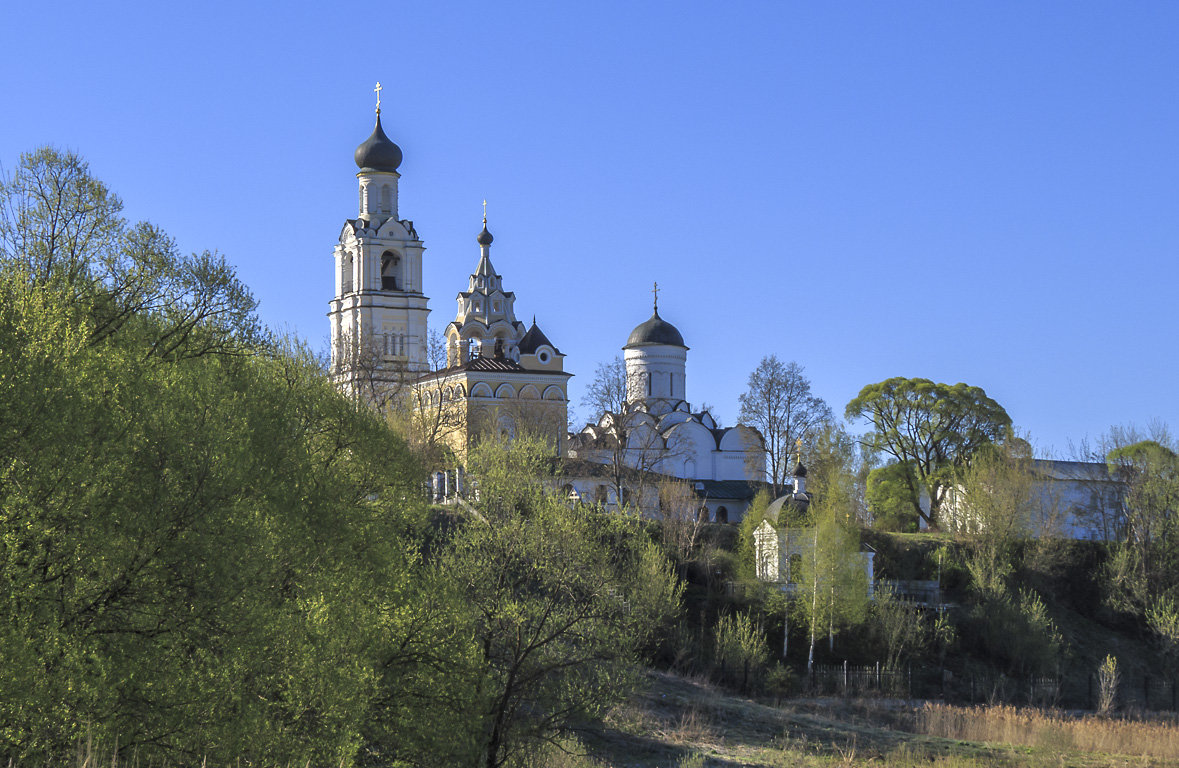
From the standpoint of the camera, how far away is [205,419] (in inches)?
531

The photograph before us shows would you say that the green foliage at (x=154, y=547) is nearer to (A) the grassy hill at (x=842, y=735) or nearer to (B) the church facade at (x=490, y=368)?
(A) the grassy hill at (x=842, y=735)

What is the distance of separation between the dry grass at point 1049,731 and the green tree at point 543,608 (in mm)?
6214

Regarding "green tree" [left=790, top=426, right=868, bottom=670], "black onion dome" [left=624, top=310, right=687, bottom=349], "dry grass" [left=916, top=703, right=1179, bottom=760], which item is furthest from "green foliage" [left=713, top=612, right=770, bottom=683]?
"black onion dome" [left=624, top=310, right=687, bottom=349]

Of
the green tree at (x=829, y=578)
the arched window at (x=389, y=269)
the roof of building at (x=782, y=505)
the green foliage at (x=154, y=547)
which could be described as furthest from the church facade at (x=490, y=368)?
the green foliage at (x=154, y=547)

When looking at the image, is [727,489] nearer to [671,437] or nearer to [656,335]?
[671,437]

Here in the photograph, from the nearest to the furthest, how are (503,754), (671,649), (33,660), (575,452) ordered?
(33,660) < (503,754) < (671,649) < (575,452)

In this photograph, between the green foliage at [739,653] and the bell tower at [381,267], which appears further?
the bell tower at [381,267]

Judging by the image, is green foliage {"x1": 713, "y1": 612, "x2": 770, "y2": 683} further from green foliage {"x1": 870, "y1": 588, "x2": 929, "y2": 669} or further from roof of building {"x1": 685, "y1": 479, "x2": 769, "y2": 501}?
roof of building {"x1": 685, "y1": 479, "x2": 769, "y2": 501}

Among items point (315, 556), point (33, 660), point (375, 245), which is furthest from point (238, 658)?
point (375, 245)

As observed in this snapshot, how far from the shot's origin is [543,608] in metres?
18.2

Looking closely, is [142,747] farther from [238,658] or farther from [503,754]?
[503,754]

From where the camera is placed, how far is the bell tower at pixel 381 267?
57.8 m

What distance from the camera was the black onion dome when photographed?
58.1 metres

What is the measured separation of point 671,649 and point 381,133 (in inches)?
1355
